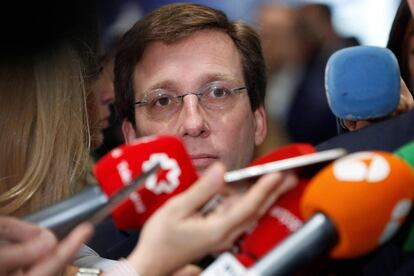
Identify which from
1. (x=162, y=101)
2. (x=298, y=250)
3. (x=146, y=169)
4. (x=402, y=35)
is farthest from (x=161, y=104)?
(x=298, y=250)

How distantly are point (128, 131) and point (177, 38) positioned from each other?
262mm

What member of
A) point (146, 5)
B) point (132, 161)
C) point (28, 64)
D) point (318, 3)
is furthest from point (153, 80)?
point (146, 5)

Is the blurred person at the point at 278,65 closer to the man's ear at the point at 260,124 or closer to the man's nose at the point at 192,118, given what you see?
the man's ear at the point at 260,124

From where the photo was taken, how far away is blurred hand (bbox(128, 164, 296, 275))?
82 centimetres

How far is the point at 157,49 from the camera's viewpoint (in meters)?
1.61

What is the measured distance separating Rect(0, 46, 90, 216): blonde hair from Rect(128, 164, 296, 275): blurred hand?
1.68ft

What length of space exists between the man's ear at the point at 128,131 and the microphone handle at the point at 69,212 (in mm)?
789

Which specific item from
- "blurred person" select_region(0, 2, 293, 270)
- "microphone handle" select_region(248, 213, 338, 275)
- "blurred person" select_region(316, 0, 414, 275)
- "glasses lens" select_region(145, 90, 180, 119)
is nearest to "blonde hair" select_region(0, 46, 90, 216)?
"blurred person" select_region(0, 2, 293, 270)

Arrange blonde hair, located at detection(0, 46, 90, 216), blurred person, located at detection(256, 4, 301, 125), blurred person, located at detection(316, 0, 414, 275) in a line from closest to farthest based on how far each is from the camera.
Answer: blurred person, located at detection(316, 0, 414, 275), blonde hair, located at detection(0, 46, 90, 216), blurred person, located at detection(256, 4, 301, 125)

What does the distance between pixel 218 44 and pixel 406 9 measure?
0.43 metres

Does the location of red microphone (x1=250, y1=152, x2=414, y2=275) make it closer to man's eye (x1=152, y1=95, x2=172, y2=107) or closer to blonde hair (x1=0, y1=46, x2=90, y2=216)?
blonde hair (x1=0, y1=46, x2=90, y2=216)

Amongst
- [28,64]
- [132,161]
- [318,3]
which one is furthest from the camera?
[318,3]

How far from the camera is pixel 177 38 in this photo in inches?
63.1

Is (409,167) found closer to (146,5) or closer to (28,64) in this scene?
(28,64)
